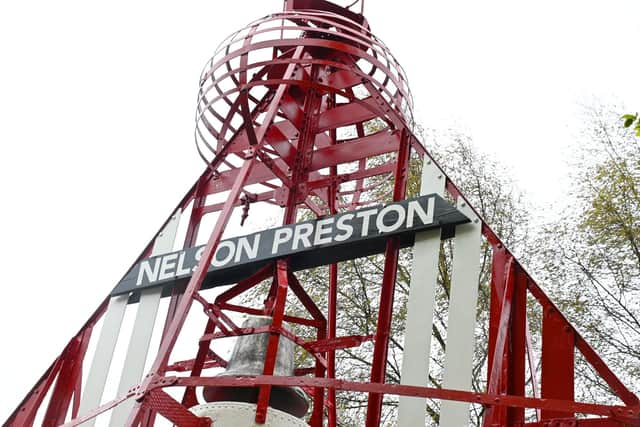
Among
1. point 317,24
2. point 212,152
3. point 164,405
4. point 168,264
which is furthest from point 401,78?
point 164,405

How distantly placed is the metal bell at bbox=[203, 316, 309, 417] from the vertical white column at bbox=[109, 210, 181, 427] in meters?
0.73

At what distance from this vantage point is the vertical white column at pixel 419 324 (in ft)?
20.1

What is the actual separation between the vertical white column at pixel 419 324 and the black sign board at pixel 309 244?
0.60ft

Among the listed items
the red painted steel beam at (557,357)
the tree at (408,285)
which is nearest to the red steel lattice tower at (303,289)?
the red painted steel beam at (557,357)

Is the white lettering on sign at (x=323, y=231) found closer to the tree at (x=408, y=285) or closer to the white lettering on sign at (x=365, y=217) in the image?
the white lettering on sign at (x=365, y=217)

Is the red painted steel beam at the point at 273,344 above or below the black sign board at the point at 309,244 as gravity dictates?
below

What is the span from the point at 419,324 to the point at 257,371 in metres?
1.48

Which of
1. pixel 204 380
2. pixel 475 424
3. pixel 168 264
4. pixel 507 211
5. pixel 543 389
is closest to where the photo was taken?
pixel 204 380

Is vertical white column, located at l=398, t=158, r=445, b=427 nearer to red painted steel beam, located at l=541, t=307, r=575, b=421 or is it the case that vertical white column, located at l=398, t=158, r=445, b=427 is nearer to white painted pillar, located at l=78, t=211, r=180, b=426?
red painted steel beam, located at l=541, t=307, r=575, b=421

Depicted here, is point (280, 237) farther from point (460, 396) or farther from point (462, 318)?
point (460, 396)

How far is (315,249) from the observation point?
747cm

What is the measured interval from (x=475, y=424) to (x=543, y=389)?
19.5 feet

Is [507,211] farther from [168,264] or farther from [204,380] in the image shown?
[204,380]

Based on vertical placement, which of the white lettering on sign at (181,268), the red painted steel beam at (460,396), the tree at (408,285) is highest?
the tree at (408,285)
